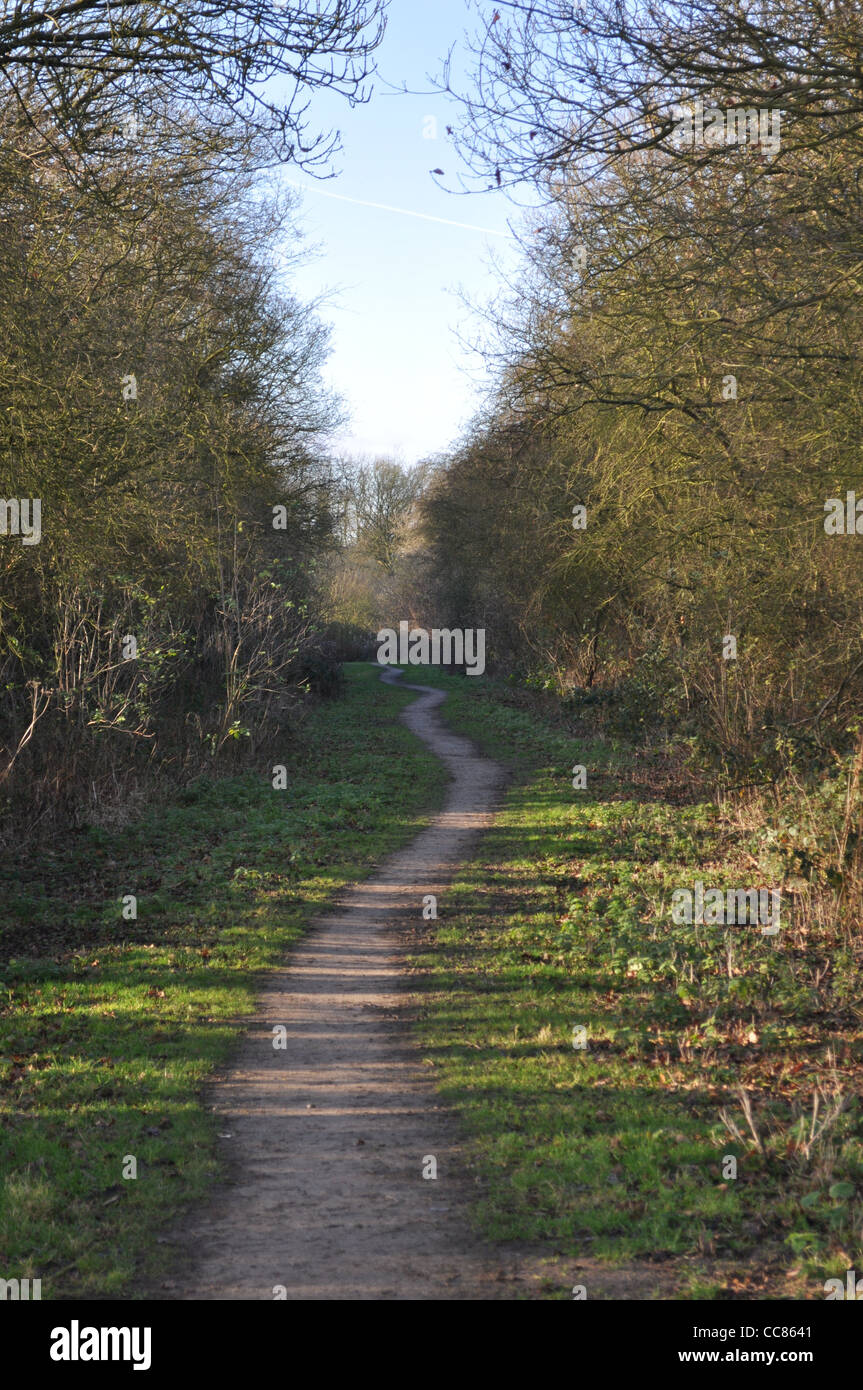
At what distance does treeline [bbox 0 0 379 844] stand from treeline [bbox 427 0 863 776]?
2312mm

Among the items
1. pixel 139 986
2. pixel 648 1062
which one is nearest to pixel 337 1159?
pixel 648 1062

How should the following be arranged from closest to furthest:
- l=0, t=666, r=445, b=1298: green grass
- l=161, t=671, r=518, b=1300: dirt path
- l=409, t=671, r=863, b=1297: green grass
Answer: l=161, t=671, r=518, b=1300: dirt path, l=409, t=671, r=863, b=1297: green grass, l=0, t=666, r=445, b=1298: green grass

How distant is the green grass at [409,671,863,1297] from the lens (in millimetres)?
4953

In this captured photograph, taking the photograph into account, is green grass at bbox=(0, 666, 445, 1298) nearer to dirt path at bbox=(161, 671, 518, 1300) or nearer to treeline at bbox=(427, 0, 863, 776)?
dirt path at bbox=(161, 671, 518, 1300)

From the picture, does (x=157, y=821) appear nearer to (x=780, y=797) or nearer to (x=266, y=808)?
(x=266, y=808)

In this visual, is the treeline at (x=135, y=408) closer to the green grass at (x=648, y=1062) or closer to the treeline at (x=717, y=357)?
the treeline at (x=717, y=357)

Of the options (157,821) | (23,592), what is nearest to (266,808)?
(157,821)

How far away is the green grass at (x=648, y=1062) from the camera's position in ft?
16.3

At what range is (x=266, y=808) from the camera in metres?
15.9

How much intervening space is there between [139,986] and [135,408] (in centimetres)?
678

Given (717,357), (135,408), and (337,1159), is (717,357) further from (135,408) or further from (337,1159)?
(337,1159)

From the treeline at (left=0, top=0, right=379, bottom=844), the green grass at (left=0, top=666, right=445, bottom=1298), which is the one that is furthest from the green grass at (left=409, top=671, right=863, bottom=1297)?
the treeline at (left=0, top=0, right=379, bottom=844)

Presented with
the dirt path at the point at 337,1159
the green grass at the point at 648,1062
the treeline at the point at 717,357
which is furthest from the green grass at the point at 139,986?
the treeline at the point at 717,357

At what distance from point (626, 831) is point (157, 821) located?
613 centimetres
